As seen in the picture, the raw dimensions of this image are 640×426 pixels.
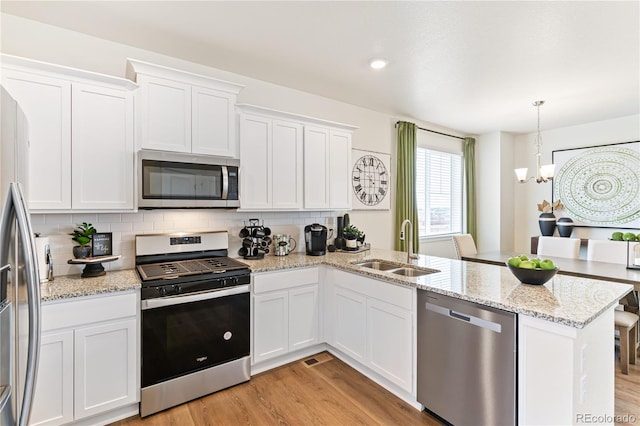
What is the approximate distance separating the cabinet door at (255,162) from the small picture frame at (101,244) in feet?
3.38

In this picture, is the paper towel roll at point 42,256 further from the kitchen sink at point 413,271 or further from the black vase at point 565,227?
the black vase at point 565,227

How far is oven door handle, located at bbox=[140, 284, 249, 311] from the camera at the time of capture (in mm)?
2094

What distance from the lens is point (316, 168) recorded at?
334 centimetres

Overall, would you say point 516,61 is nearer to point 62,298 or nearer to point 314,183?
point 314,183

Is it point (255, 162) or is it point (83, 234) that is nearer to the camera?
point (83, 234)

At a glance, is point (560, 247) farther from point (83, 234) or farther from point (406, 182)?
point (83, 234)

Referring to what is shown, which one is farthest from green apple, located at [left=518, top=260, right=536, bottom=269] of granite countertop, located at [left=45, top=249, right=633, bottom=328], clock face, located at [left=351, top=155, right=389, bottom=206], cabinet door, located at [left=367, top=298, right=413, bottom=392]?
clock face, located at [left=351, top=155, right=389, bottom=206]

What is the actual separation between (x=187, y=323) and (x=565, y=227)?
18.3 ft

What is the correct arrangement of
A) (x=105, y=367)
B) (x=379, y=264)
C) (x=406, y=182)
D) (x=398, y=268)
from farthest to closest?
(x=406, y=182) → (x=379, y=264) → (x=398, y=268) → (x=105, y=367)

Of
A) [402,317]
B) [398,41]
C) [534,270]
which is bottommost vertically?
[402,317]

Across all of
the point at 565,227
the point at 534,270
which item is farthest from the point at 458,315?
the point at 565,227

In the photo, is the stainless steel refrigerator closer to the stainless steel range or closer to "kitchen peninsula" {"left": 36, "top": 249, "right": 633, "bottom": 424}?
"kitchen peninsula" {"left": 36, "top": 249, "right": 633, "bottom": 424}

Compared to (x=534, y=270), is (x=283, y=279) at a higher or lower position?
lower

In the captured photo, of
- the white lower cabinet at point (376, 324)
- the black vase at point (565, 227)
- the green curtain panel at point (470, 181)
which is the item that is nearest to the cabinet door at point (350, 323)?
the white lower cabinet at point (376, 324)
